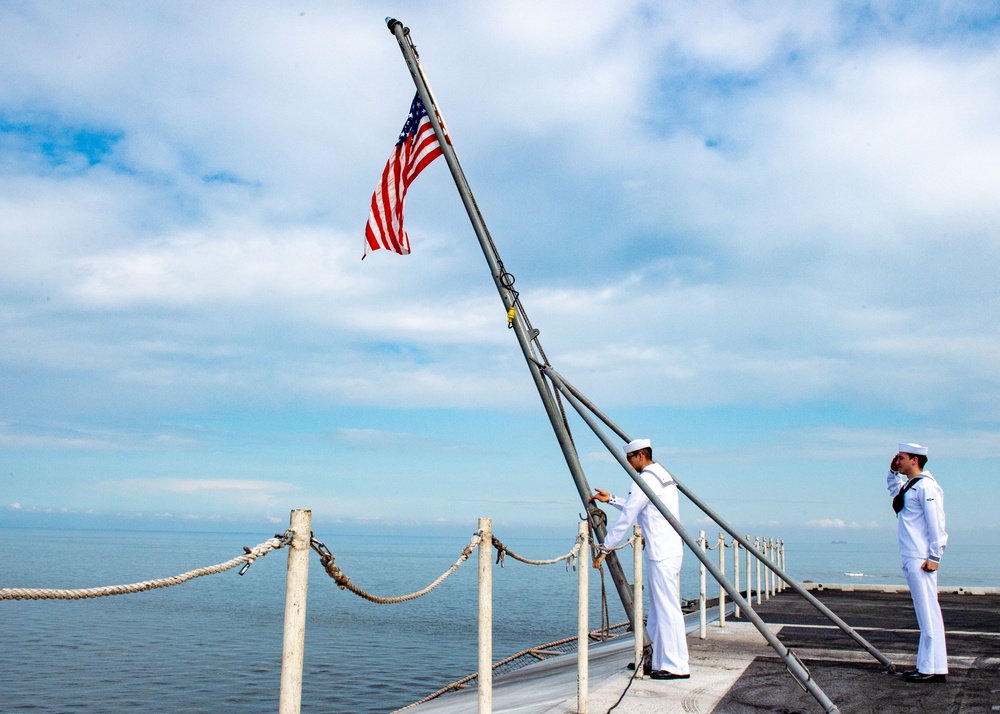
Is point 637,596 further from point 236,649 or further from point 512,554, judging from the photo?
point 236,649

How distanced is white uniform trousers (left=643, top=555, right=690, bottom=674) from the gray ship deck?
20 cm

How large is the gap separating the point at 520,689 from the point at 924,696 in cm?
379

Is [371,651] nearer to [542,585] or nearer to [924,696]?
[924,696]

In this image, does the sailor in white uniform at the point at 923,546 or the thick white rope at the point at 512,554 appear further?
the sailor in white uniform at the point at 923,546

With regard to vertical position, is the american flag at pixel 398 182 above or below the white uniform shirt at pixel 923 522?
above

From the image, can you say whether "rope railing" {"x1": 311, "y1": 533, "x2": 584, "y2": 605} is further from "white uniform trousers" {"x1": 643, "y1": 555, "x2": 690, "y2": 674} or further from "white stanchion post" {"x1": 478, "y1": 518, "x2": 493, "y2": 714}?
"white uniform trousers" {"x1": 643, "y1": 555, "x2": 690, "y2": 674}

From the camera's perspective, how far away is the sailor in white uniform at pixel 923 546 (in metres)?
7.20

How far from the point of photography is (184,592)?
45625 millimetres

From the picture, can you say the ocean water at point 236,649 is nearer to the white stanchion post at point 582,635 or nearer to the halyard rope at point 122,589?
the white stanchion post at point 582,635

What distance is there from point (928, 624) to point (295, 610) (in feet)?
20.0

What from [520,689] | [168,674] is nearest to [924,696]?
[520,689]

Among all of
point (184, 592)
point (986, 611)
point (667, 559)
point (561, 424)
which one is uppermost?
point (561, 424)

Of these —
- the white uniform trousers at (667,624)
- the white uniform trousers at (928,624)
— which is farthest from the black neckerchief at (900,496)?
the white uniform trousers at (667,624)

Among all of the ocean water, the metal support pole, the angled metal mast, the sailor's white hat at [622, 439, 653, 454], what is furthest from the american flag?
the ocean water
